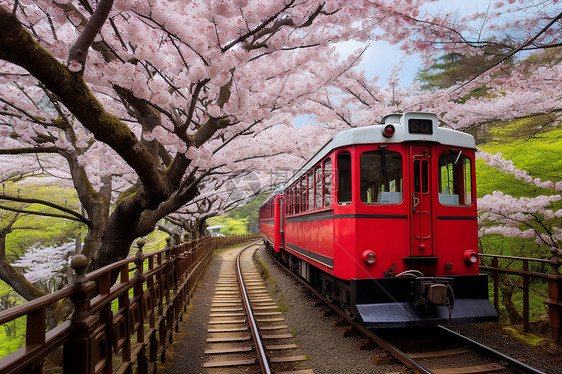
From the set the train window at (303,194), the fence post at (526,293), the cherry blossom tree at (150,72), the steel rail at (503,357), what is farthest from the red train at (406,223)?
the train window at (303,194)

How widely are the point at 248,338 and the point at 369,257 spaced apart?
276 cm

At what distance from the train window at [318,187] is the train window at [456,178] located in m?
2.11

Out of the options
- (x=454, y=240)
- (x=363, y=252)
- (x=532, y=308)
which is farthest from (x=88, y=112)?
(x=532, y=308)

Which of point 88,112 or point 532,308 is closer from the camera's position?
point 88,112

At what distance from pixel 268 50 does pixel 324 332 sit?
4.96 m

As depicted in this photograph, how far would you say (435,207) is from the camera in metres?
5.37

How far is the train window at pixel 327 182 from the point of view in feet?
19.7

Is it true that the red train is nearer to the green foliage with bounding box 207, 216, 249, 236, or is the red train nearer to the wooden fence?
the wooden fence

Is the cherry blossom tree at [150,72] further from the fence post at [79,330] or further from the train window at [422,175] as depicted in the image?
the train window at [422,175]

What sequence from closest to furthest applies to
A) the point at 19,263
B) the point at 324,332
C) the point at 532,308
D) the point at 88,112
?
the point at 88,112
the point at 324,332
the point at 532,308
the point at 19,263

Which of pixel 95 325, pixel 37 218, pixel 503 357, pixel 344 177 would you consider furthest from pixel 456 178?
pixel 37 218

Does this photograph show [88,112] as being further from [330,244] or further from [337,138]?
[330,244]

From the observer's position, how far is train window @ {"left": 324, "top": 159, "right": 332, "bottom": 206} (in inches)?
237

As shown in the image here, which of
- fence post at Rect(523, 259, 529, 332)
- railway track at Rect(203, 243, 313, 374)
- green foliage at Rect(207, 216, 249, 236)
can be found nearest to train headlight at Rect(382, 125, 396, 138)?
fence post at Rect(523, 259, 529, 332)
